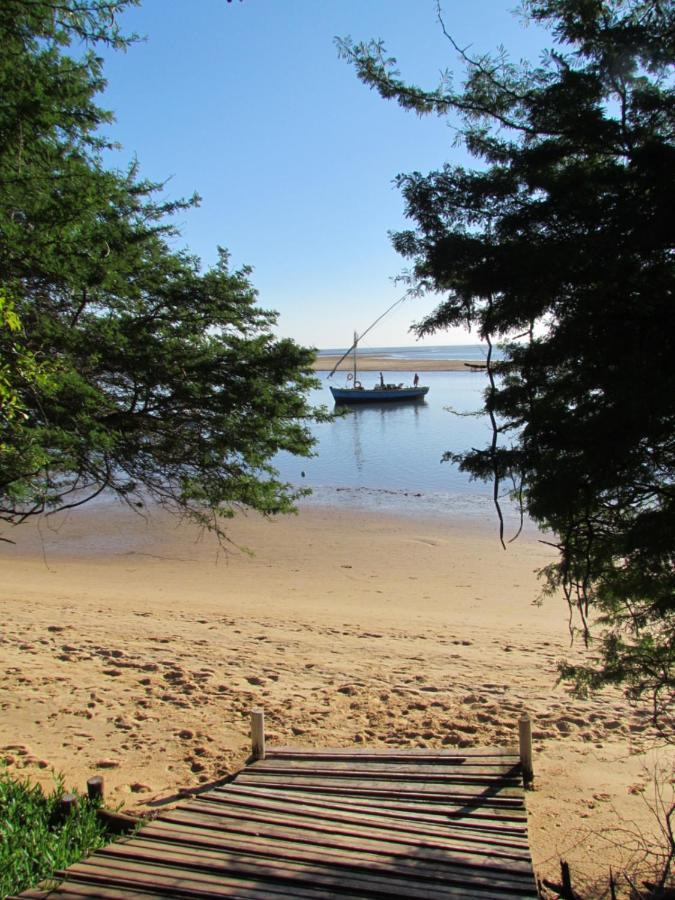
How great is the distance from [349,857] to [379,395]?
5283 cm

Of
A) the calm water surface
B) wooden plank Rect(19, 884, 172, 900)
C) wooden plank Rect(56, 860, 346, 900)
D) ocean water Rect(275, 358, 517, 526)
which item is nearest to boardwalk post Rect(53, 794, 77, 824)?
wooden plank Rect(56, 860, 346, 900)

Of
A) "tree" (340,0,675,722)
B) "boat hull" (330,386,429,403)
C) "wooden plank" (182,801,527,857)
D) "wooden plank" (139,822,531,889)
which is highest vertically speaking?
"boat hull" (330,386,429,403)

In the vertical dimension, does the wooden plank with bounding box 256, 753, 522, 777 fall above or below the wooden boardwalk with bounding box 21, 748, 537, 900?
below

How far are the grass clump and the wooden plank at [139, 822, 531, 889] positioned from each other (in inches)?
21.3

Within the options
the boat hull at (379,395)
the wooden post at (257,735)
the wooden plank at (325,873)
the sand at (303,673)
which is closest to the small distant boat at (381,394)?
the boat hull at (379,395)

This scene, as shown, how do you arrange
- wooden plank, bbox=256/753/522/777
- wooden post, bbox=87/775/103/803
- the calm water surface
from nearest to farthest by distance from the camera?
wooden post, bbox=87/775/103/803 < wooden plank, bbox=256/753/522/777 < the calm water surface

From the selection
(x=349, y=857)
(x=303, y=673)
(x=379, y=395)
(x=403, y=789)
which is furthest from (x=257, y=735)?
(x=379, y=395)

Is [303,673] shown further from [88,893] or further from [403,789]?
[88,893]

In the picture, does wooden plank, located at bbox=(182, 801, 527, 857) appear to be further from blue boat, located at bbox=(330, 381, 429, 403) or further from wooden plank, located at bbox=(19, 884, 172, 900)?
blue boat, located at bbox=(330, 381, 429, 403)

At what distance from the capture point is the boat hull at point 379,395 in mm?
55250

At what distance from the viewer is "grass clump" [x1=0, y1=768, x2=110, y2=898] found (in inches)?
153

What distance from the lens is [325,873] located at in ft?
11.5

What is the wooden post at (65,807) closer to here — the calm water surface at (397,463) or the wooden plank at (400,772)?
the wooden plank at (400,772)

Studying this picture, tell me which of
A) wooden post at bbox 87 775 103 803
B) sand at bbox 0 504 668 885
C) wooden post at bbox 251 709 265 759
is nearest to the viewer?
wooden post at bbox 87 775 103 803
